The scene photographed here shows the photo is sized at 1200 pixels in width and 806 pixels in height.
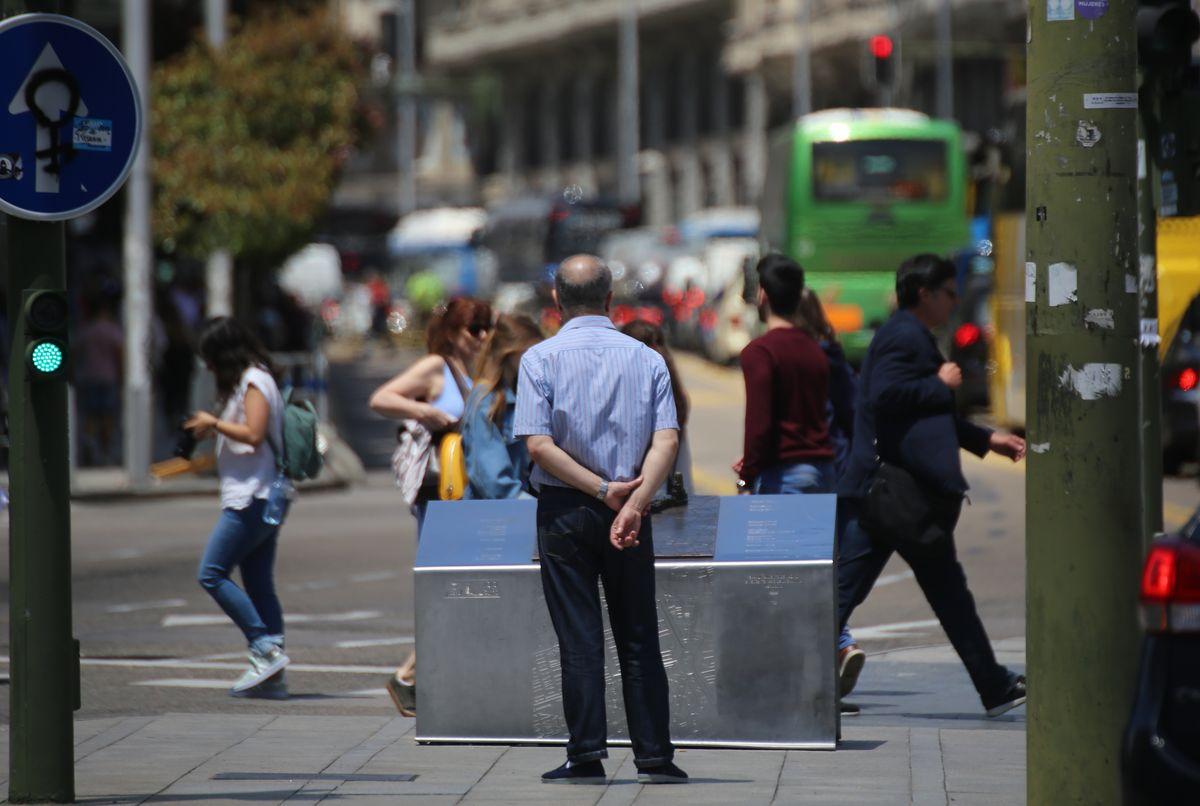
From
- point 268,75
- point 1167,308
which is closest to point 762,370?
point 1167,308

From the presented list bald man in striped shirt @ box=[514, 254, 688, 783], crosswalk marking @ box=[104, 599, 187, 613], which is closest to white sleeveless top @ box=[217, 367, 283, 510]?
bald man in striped shirt @ box=[514, 254, 688, 783]

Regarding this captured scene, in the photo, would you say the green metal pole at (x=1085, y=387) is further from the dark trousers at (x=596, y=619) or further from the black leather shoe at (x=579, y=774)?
the black leather shoe at (x=579, y=774)

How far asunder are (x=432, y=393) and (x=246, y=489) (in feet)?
3.12

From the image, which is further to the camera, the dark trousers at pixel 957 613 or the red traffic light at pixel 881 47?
the red traffic light at pixel 881 47

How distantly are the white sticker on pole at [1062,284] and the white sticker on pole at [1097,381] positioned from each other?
180 millimetres

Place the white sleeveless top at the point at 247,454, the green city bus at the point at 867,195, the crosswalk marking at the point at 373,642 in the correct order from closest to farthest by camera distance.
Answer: the white sleeveless top at the point at 247,454, the crosswalk marking at the point at 373,642, the green city bus at the point at 867,195

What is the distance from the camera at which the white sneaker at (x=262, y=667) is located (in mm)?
9562

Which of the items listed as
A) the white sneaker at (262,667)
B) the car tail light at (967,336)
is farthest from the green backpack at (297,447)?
the car tail light at (967,336)

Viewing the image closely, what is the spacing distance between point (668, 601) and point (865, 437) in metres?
1.50

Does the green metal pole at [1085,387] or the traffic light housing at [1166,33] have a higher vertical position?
the traffic light housing at [1166,33]

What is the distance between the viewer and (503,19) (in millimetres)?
95125

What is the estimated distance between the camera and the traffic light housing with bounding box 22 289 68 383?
21.2 ft

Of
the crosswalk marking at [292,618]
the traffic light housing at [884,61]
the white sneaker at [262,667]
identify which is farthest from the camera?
the traffic light housing at [884,61]

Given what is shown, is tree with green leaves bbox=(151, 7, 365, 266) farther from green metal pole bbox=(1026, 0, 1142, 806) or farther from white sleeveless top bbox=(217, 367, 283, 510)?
green metal pole bbox=(1026, 0, 1142, 806)
